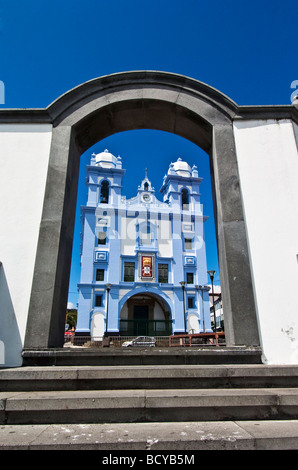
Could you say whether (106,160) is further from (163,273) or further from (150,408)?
(150,408)

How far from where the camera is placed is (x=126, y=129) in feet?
20.1

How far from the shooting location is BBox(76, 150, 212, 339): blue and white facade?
3167cm

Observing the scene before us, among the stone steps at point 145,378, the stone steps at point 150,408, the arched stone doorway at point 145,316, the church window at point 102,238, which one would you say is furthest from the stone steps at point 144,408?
the church window at point 102,238

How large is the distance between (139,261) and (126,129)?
27758mm

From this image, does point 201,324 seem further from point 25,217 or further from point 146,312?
point 25,217

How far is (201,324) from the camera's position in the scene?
1281 inches

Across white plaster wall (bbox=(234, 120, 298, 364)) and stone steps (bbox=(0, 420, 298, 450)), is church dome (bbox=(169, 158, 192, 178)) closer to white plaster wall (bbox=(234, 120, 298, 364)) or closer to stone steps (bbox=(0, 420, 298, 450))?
white plaster wall (bbox=(234, 120, 298, 364))

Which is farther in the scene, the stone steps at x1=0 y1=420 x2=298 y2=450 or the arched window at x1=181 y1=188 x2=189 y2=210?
the arched window at x1=181 y1=188 x2=189 y2=210

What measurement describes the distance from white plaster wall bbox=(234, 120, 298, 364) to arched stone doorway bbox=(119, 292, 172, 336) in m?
29.2

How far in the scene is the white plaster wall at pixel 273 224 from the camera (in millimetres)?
4203

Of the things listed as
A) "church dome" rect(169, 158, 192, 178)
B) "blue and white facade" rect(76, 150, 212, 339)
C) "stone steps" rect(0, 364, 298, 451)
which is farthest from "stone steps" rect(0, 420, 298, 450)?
"church dome" rect(169, 158, 192, 178)

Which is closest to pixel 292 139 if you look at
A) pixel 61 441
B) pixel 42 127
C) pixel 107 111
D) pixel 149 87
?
pixel 149 87

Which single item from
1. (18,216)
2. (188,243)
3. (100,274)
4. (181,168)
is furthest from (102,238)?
(18,216)

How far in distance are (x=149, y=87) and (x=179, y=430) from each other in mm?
5518
